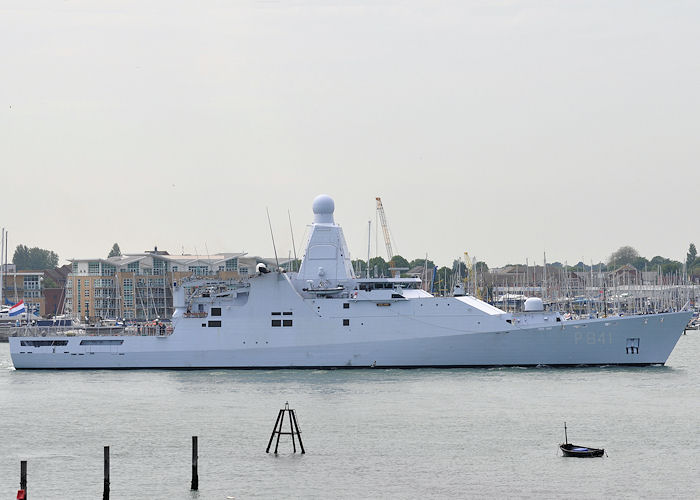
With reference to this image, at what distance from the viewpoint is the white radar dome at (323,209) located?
172ft

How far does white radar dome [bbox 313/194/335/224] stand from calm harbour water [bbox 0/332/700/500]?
8.13 metres

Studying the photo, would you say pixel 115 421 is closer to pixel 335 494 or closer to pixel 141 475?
pixel 141 475

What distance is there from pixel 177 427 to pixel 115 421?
262 centimetres

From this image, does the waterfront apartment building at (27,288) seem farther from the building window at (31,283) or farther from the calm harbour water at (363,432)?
the calm harbour water at (363,432)

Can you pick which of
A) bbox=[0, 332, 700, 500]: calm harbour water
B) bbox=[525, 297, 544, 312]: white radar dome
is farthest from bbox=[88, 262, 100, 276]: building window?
bbox=[525, 297, 544, 312]: white radar dome

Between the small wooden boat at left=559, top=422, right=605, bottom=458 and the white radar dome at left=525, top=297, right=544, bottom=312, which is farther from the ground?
the white radar dome at left=525, top=297, right=544, bottom=312

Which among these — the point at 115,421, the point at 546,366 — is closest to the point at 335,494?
the point at 115,421

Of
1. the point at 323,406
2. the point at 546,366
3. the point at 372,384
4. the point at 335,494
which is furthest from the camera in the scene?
the point at 546,366

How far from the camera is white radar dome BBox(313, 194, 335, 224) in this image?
5250 centimetres

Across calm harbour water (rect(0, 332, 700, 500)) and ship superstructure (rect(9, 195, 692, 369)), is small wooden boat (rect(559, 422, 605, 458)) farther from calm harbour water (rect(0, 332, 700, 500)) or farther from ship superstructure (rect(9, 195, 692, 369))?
ship superstructure (rect(9, 195, 692, 369))

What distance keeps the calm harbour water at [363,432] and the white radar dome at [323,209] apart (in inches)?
320

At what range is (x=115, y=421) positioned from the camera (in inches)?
1399

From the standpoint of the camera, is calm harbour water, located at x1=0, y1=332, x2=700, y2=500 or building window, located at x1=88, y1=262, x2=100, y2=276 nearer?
calm harbour water, located at x1=0, y1=332, x2=700, y2=500


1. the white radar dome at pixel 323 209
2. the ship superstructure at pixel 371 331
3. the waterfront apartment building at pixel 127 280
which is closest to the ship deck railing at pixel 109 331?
the ship superstructure at pixel 371 331
